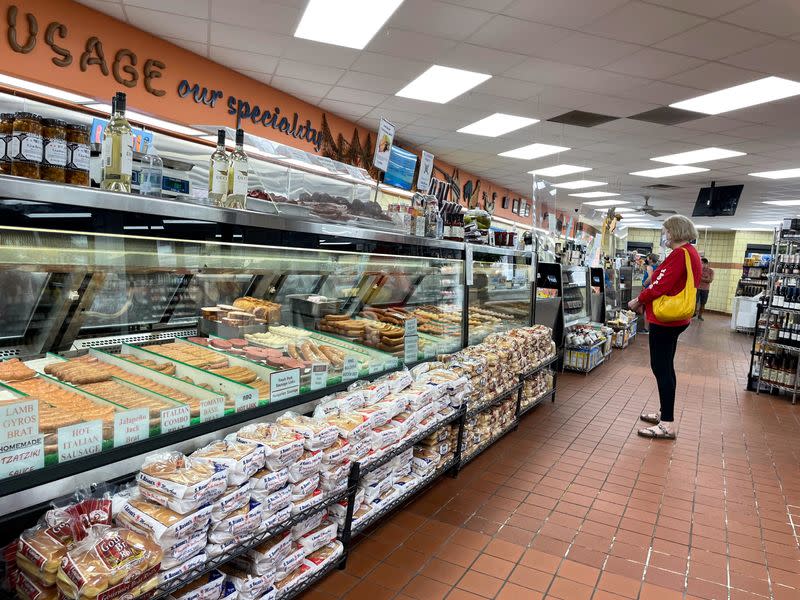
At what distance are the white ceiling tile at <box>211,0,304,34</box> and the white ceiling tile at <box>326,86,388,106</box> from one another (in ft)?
5.90

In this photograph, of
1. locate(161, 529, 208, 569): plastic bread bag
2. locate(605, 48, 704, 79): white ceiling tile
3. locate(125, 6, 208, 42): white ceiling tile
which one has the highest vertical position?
locate(605, 48, 704, 79): white ceiling tile

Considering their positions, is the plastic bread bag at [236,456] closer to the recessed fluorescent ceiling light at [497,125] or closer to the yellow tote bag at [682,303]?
the yellow tote bag at [682,303]

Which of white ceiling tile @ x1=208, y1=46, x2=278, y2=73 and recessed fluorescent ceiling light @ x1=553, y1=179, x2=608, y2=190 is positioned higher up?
white ceiling tile @ x1=208, y1=46, x2=278, y2=73

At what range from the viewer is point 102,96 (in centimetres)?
492

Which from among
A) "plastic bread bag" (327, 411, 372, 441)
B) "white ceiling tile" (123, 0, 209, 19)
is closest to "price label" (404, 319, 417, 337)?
"plastic bread bag" (327, 411, 372, 441)

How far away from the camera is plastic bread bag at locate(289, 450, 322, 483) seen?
1939 mm

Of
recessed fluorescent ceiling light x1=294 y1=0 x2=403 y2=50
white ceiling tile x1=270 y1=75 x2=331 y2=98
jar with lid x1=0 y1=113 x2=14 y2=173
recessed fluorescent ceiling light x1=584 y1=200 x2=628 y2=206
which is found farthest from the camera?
recessed fluorescent ceiling light x1=584 y1=200 x2=628 y2=206

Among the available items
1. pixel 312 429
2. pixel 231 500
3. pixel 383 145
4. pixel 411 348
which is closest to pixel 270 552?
pixel 231 500

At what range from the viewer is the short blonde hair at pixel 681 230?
4445mm

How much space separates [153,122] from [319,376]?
452 centimetres

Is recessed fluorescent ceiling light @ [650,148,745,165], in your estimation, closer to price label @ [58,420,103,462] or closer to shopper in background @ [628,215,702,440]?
shopper in background @ [628,215,702,440]

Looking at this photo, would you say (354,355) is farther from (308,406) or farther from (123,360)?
(123,360)

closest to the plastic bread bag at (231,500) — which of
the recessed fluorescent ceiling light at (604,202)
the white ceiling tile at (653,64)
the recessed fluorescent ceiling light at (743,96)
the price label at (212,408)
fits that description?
the price label at (212,408)

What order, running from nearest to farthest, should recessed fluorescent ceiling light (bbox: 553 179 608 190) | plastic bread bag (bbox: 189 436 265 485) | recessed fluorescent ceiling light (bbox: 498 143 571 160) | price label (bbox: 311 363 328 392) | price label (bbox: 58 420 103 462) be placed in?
price label (bbox: 58 420 103 462) → plastic bread bag (bbox: 189 436 265 485) → price label (bbox: 311 363 328 392) → recessed fluorescent ceiling light (bbox: 498 143 571 160) → recessed fluorescent ceiling light (bbox: 553 179 608 190)
